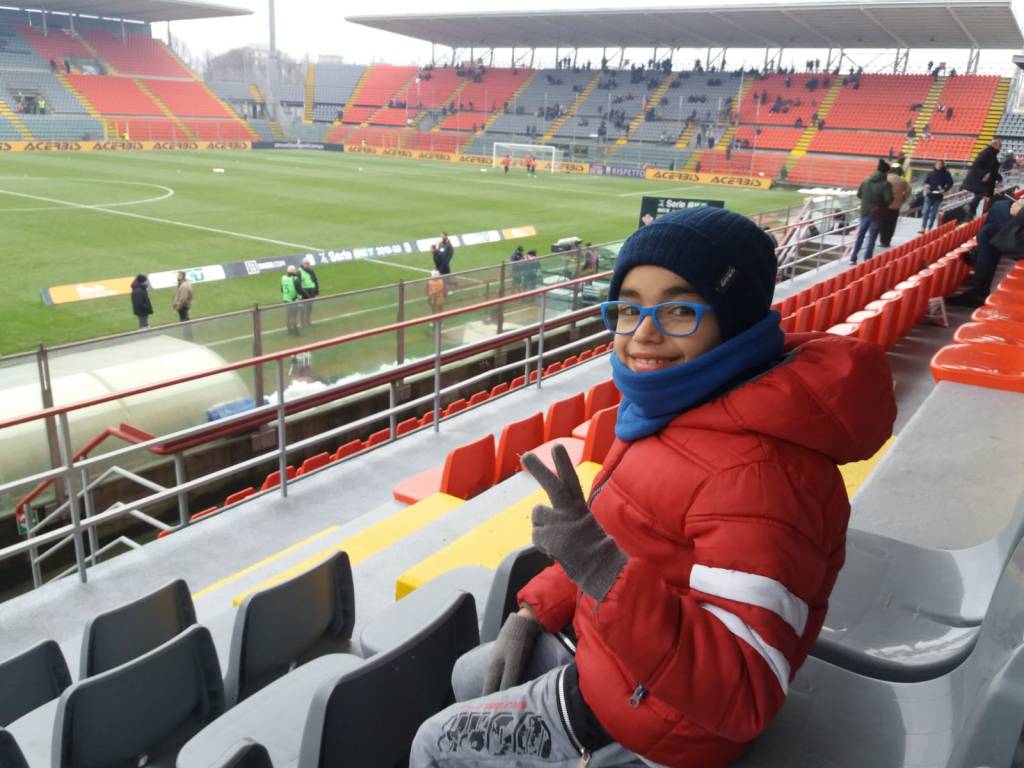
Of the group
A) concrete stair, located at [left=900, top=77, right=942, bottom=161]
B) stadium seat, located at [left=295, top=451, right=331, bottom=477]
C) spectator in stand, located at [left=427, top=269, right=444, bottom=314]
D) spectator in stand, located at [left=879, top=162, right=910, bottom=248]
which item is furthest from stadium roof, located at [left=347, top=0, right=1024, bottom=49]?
stadium seat, located at [left=295, top=451, right=331, bottom=477]

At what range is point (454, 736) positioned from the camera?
1572 mm

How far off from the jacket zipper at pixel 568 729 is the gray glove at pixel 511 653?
0.20 m

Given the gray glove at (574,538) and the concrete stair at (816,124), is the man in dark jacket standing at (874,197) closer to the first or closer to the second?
the gray glove at (574,538)

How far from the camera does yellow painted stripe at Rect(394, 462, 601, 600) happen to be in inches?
122

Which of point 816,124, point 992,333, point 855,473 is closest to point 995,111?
point 816,124

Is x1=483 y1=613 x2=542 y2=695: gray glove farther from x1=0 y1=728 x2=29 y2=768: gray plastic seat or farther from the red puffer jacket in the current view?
x1=0 y1=728 x2=29 y2=768: gray plastic seat

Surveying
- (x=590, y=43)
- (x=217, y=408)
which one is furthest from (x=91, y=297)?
(x=590, y=43)

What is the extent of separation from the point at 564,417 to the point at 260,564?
7.60 ft

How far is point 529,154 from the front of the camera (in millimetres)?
46438

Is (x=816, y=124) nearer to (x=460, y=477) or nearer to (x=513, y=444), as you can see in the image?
(x=513, y=444)

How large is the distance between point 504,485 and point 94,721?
2639 millimetres

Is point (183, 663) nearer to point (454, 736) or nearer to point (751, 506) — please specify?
point (454, 736)

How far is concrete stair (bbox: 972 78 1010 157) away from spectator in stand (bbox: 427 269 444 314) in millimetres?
40642

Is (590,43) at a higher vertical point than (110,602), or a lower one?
higher
